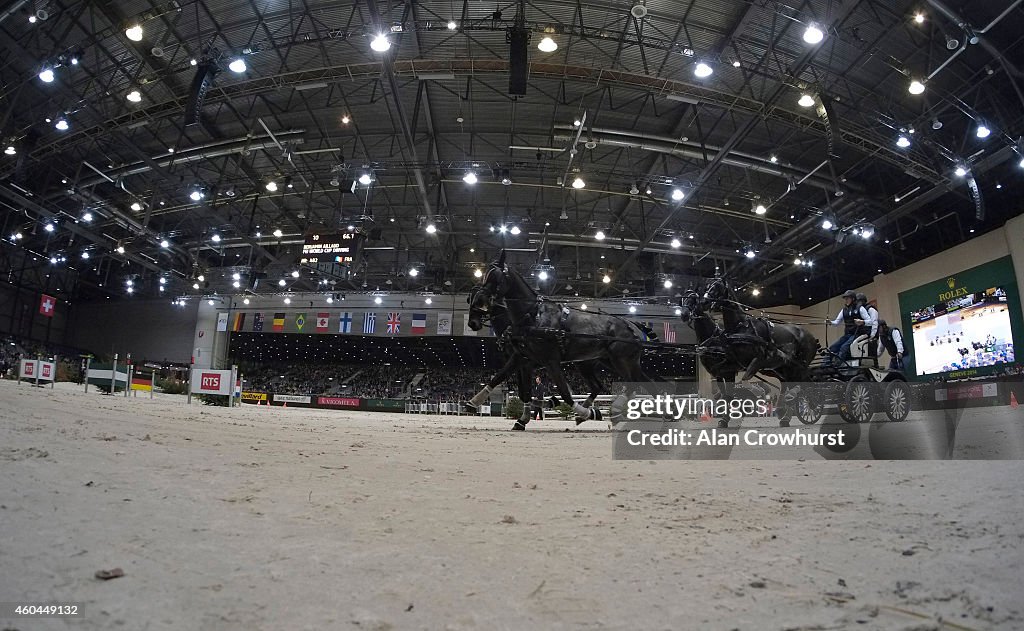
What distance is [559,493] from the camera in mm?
2324

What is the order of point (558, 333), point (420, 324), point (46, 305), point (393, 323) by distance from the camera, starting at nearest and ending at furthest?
point (558, 333) < point (420, 324) < point (393, 323) < point (46, 305)

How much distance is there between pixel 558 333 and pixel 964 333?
16657mm

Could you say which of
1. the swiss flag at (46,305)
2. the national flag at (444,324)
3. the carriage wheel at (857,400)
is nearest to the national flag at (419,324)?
the national flag at (444,324)

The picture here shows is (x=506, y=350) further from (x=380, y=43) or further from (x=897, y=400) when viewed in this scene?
(x=380, y=43)

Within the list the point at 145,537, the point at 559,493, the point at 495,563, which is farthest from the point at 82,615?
the point at 559,493

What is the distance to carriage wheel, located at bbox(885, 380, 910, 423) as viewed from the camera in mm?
5609

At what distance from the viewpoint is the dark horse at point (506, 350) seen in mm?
7598

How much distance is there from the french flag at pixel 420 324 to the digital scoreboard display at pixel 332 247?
10855mm

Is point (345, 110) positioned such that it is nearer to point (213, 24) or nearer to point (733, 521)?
point (213, 24)

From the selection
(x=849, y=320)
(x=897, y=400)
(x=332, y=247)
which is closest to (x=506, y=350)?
(x=849, y=320)

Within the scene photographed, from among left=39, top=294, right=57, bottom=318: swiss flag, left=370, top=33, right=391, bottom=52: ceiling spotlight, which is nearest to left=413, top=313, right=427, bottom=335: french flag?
left=370, top=33, right=391, bottom=52: ceiling spotlight

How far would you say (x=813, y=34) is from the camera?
959cm

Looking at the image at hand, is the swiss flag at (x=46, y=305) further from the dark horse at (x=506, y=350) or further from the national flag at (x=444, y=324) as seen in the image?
the dark horse at (x=506, y=350)

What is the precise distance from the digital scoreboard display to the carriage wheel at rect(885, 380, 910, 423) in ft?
51.2
